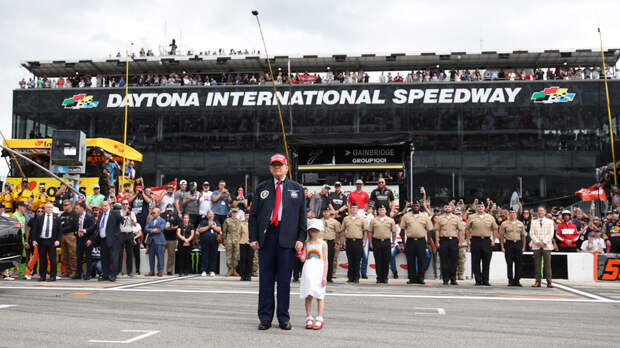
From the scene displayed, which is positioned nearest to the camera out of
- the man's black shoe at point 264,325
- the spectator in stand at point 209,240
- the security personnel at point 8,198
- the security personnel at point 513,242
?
the man's black shoe at point 264,325

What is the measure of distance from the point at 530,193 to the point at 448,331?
90.9 feet

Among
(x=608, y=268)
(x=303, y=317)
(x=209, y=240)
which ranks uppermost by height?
(x=209, y=240)

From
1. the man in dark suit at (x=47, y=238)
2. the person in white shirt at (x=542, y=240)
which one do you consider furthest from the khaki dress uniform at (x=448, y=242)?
the man in dark suit at (x=47, y=238)

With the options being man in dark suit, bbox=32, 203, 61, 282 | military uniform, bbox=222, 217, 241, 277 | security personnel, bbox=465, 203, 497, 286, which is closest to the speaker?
man in dark suit, bbox=32, 203, 61, 282

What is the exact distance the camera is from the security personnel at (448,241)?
1320cm

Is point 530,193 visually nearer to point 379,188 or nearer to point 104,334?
point 379,188

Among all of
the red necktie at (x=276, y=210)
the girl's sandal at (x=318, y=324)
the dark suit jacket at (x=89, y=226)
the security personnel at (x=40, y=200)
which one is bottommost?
the girl's sandal at (x=318, y=324)

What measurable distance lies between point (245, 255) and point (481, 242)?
5609 mm

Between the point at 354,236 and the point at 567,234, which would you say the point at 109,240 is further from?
the point at 567,234

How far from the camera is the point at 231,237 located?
48.1 feet

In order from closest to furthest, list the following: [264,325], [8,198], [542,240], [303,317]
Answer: [264,325] < [303,317] < [542,240] < [8,198]

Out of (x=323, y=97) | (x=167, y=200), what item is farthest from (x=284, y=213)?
(x=323, y=97)

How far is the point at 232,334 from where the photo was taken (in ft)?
19.4

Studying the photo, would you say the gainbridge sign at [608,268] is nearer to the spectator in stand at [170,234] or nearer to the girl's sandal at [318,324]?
the spectator in stand at [170,234]
